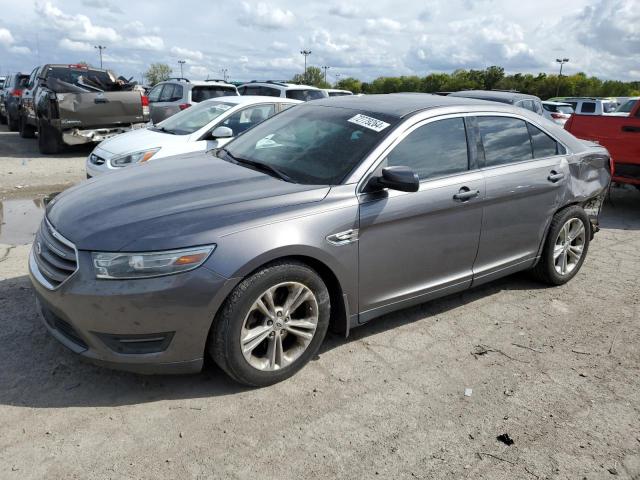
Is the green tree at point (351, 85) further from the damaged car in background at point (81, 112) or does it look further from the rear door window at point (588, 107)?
the damaged car in background at point (81, 112)

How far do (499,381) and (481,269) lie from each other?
3.51ft

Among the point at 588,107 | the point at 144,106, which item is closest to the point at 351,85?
the point at 588,107

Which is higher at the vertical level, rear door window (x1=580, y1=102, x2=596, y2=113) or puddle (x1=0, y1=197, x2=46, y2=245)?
rear door window (x1=580, y1=102, x2=596, y2=113)

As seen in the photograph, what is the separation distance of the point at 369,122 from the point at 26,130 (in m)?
14.6

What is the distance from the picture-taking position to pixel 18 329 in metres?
3.70

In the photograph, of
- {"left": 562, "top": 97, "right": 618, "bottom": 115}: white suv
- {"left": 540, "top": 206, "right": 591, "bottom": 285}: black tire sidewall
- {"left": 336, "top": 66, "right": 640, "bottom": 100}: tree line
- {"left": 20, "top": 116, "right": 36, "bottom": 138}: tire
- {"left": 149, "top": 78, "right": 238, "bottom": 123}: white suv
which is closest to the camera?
{"left": 540, "top": 206, "right": 591, "bottom": 285}: black tire sidewall

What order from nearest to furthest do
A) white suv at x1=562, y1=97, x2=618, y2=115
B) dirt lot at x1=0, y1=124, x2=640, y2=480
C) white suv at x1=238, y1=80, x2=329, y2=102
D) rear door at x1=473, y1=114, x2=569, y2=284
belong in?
dirt lot at x1=0, y1=124, x2=640, y2=480
rear door at x1=473, y1=114, x2=569, y2=284
white suv at x1=238, y1=80, x2=329, y2=102
white suv at x1=562, y1=97, x2=618, y2=115

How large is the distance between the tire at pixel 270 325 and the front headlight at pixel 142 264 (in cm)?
33

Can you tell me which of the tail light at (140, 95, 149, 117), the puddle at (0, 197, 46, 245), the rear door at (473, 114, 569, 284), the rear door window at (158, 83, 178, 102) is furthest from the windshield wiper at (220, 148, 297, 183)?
the rear door window at (158, 83, 178, 102)

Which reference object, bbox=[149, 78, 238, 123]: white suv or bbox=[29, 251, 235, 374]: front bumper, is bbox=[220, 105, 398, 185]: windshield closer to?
bbox=[29, 251, 235, 374]: front bumper

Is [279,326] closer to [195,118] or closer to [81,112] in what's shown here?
[195,118]

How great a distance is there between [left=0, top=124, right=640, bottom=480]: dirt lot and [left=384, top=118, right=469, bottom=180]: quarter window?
121 centimetres

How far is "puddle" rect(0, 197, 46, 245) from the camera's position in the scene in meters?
5.94

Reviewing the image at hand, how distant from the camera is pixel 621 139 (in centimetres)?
808
